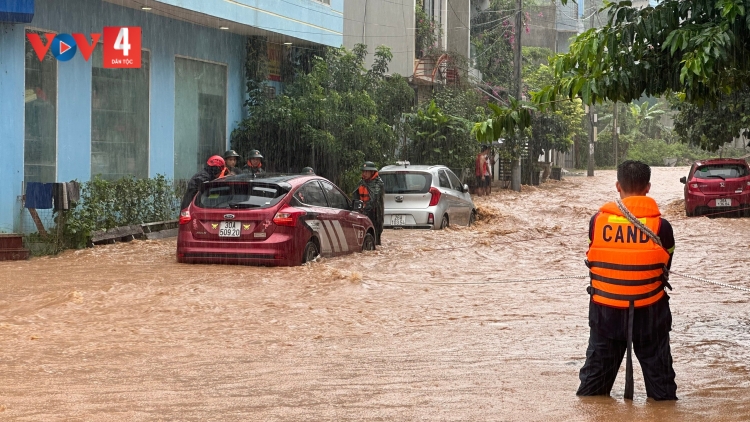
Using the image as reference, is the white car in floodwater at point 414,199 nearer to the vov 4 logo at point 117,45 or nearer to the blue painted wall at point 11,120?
the vov 4 logo at point 117,45

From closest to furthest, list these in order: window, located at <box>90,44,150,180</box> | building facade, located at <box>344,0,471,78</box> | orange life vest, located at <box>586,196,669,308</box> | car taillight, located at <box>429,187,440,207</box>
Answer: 1. orange life vest, located at <box>586,196,669,308</box>
2. window, located at <box>90,44,150,180</box>
3. car taillight, located at <box>429,187,440,207</box>
4. building facade, located at <box>344,0,471,78</box>

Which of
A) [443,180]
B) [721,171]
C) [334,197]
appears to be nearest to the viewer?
[334,197]

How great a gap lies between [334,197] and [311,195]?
2.70 feet

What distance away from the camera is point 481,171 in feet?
113

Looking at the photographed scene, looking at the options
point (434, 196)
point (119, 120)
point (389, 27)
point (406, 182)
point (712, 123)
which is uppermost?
point (389, 27)

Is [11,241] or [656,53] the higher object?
[656,53]

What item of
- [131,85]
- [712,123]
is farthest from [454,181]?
[712,123]

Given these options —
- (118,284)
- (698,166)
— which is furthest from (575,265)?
(698,166)

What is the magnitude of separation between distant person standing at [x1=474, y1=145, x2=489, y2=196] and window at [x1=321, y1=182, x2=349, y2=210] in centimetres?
1869

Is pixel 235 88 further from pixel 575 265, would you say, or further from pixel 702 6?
pixel 702 6

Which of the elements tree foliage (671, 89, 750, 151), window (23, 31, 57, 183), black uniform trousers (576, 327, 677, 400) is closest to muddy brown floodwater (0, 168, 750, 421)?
black uniform trousers (576, 327, 677, 400)

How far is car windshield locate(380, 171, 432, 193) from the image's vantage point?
65.4 ft

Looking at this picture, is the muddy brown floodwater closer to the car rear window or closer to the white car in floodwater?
the car rear window

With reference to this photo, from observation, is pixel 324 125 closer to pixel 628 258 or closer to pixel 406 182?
pixel 406 182
